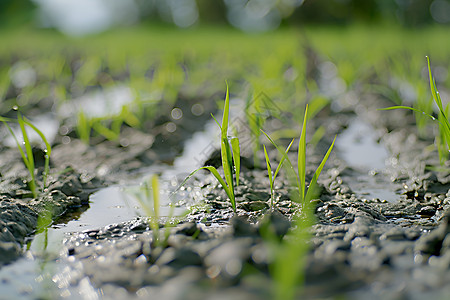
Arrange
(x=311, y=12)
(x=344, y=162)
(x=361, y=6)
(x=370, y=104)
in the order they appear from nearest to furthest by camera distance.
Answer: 1. (x=344, y=162)
2. (x=370, y=104)
3. (x=361, y=6)
4. (x=311, y=12)

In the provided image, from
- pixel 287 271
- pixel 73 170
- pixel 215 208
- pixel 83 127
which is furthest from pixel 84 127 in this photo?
pixel 287 271

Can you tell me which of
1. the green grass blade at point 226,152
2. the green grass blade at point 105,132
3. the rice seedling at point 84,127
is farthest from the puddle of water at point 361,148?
the rice seedling at point 84,127

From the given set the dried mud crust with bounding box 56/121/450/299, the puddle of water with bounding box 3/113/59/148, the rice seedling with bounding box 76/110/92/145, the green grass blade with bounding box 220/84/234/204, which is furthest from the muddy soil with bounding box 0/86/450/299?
the puddle of water with bounding box 3/113/59/148

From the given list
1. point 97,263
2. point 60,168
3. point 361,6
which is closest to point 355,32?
point 361,6

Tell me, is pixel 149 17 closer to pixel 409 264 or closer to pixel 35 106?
pixel 35 106

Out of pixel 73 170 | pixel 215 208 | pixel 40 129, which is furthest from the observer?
pixel 40 129

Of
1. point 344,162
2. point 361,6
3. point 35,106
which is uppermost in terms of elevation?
point 361,6

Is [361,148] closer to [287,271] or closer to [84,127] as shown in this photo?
[84,127]

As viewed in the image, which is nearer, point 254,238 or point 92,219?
point 254,238

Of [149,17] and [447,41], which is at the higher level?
[149,17]

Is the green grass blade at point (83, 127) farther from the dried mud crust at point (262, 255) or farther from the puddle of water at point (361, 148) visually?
the puddle of water at point (361, 148)
